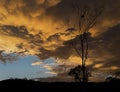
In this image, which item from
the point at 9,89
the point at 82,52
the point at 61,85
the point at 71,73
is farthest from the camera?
the point at 71,73

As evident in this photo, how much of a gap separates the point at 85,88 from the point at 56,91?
456cm

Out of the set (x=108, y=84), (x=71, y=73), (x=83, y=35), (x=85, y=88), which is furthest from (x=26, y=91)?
(x=71, y=73)

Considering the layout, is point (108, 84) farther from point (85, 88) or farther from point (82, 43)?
point (82, 43)

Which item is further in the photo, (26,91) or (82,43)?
(82,43)

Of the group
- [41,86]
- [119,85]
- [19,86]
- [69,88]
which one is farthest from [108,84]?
[19,86]

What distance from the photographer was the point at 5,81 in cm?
4491

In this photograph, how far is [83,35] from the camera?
53469 millimetres

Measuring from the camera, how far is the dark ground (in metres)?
43.0

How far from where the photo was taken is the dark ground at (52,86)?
4300cm

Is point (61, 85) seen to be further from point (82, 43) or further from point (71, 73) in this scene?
point (71, 73)

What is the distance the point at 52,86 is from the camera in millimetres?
44938

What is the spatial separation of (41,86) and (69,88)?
13.5 ft

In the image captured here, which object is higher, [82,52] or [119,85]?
[82,52]

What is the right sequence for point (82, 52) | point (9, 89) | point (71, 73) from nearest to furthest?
point (9, 89) → point (82, 52) → point (71, 73)
